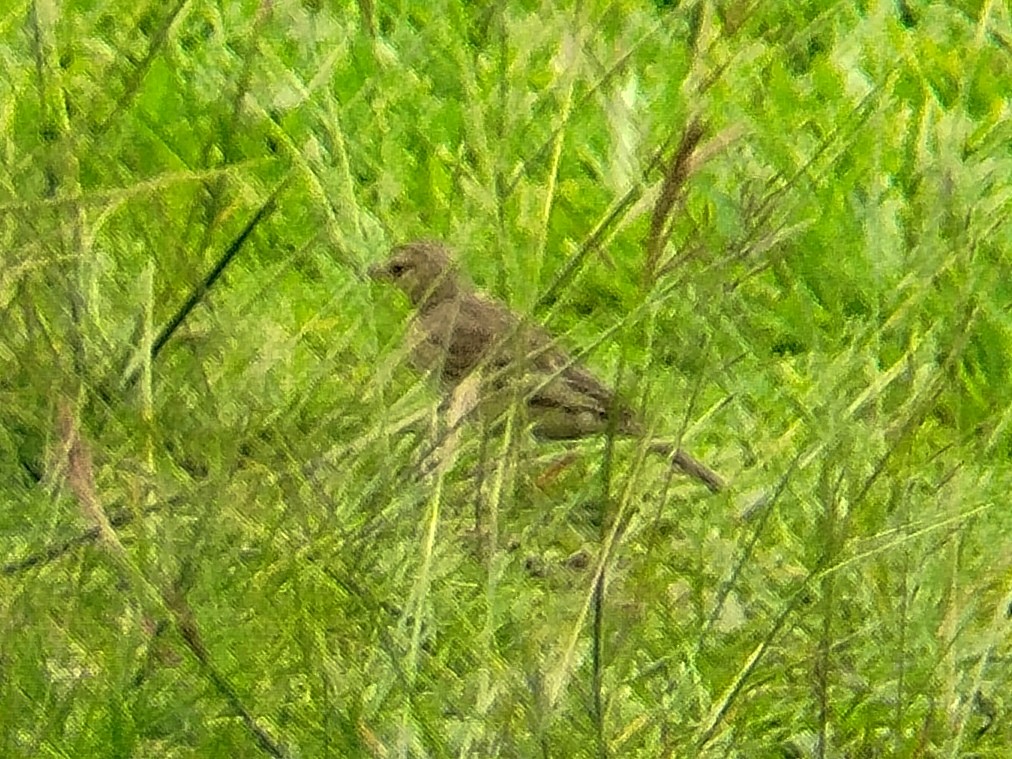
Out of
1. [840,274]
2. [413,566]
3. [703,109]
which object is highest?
[703,109]

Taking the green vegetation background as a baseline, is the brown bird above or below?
below

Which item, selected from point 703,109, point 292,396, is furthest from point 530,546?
point 703,109

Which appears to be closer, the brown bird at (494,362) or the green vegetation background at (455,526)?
the green vegetation background at (455,526)

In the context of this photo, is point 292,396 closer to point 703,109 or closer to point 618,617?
point 618,617

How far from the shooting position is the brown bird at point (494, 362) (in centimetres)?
129

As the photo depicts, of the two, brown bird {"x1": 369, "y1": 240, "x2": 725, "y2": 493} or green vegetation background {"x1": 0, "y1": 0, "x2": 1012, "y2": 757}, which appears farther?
brown bird {"x1": 369, "y1": 240, "x2": 725, "y2": 493}

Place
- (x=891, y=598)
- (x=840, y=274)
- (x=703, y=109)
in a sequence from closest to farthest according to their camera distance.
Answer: (x=703, y=109), (x=891, y=598), (x=840, y=274)

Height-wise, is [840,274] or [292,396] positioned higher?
[292,396]

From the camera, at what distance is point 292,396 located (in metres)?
1.25

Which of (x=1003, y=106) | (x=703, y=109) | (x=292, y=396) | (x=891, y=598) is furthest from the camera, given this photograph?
(x=1003, y=106)

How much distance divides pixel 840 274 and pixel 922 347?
2.47 feet

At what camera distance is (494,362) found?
4.15ft

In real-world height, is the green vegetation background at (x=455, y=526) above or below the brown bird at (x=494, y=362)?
above

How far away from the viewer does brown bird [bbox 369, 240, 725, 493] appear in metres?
1.29
